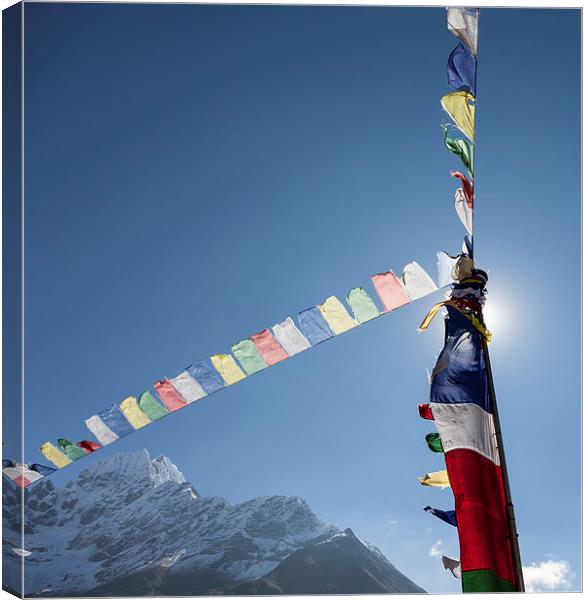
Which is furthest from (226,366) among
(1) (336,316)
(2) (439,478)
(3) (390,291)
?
(2) (439,478)

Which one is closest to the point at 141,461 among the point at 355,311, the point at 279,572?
the point at 279,572

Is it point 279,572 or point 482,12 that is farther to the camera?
point 279,572

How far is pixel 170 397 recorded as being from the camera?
12.8 feet

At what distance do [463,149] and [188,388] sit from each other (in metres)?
1.72

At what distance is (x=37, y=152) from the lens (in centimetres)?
534

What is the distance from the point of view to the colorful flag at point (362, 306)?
3639 millimetres

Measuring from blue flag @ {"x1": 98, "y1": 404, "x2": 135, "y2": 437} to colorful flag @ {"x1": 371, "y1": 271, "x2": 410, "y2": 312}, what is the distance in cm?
135

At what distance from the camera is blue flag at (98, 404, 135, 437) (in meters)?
3.93

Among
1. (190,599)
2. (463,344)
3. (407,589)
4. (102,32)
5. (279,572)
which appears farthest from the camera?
(279,572)

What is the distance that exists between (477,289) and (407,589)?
162 inches

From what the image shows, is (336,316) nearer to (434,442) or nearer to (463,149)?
(434,442)

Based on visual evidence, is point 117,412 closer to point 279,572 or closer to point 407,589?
point 407,589

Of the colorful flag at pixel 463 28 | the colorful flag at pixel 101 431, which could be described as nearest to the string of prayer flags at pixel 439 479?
the colorful flag at pixel 463 28

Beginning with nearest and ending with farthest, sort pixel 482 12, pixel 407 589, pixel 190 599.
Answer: pixel 190 599, pixel 482 12, pixel 407 589
